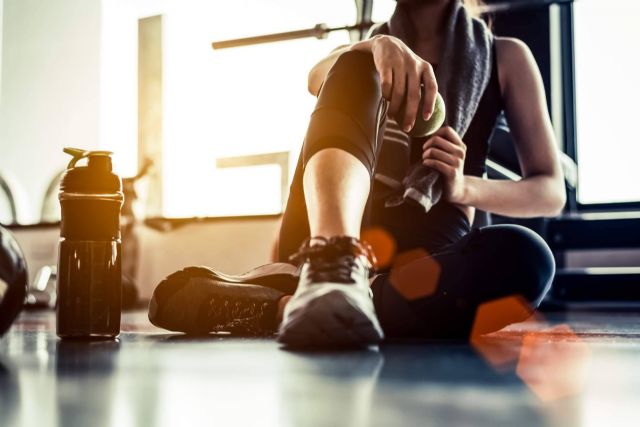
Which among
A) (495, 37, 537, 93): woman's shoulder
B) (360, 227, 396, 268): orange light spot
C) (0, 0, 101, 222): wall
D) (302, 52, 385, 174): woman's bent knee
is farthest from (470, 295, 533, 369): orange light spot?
(0, 0, 101, 222): wall

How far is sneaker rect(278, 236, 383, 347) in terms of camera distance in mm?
779

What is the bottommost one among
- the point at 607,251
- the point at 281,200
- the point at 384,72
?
the point at 607,251

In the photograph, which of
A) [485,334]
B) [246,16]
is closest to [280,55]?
[246,16]

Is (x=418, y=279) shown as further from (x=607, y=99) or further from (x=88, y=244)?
(x=607, y=99)

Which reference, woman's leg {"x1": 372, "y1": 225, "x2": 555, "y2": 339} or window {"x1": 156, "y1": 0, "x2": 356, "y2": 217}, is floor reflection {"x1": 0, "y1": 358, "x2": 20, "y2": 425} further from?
window {"x1": 156, "y1": 0, "x2": 356, "y2": 217}

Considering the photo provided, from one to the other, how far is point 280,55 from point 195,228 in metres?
0.94

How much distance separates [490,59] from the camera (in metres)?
1.41

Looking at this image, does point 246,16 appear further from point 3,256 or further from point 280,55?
point 3,256

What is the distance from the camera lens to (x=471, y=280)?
1054 mm

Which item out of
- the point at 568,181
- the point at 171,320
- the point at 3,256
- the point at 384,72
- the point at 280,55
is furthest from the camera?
the point at 280,55

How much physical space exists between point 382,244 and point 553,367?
20.8 inches

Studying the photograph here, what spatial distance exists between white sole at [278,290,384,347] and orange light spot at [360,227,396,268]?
0.40m

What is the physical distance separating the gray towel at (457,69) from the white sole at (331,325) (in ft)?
1.26

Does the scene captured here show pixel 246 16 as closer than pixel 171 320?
No
